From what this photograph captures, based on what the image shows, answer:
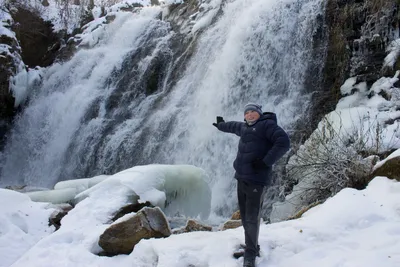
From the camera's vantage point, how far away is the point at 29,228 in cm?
622

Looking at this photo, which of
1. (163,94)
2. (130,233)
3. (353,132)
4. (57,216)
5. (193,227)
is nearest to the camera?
(130,233)

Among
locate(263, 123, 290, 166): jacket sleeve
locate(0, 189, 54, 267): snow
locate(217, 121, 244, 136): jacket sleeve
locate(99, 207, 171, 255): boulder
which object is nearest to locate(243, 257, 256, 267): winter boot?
locate(263, 123, 290, 166): jacket sleeve

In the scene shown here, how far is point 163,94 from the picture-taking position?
479 inches

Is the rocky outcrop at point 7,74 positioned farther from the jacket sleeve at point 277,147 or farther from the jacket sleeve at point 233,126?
the jacket sleeve at point 277,147

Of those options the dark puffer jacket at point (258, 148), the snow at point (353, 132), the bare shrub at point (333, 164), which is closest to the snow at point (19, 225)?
the dark puffer jacket at point (258, 148)

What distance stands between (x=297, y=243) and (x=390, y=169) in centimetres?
167

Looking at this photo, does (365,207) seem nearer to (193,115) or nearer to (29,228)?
(29,228)

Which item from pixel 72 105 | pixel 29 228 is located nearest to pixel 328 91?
pixel 29 228

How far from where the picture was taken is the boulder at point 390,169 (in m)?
4.44

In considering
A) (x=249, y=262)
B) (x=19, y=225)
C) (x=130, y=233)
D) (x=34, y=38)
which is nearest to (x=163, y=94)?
(x=19, y=225)

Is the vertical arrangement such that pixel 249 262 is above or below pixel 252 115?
below

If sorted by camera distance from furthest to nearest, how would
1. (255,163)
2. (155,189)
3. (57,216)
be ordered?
(57,216) → (155,189) → (255,163)

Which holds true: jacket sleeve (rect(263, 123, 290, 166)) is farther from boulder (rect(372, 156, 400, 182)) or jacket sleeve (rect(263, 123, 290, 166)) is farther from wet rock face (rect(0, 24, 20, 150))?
wet rock face (rect(0, 24, 20, 150))

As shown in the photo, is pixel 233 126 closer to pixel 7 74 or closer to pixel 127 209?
pixel 127 209
